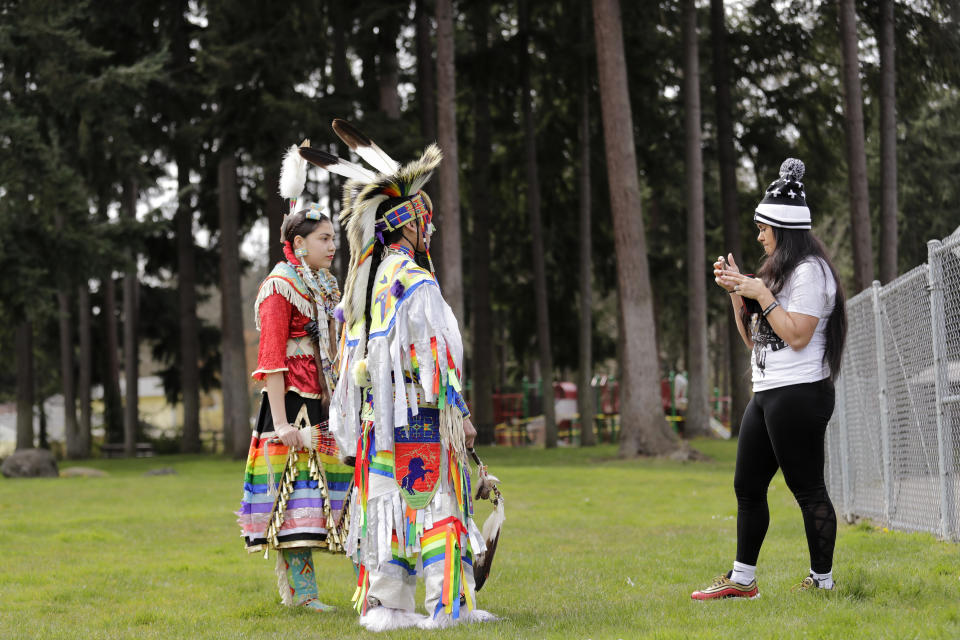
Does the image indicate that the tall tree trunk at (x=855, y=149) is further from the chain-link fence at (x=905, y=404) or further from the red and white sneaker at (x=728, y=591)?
the red and white sneaker at (x=728, y=591)

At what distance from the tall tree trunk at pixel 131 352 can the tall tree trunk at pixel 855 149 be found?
18.7 meters

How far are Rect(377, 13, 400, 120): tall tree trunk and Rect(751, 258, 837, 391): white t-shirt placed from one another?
17.4 metres

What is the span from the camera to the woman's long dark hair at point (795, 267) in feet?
18.2

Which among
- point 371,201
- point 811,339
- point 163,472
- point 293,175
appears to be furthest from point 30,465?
point 811,339

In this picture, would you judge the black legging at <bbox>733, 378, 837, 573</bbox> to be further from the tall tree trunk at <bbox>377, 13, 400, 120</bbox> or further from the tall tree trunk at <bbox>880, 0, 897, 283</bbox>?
the tall tree trunk at <bbox>880, 0, 897, 283</bbox>

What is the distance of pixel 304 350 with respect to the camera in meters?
6.32

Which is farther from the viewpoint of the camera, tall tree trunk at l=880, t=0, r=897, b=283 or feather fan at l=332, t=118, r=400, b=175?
tall tree trunk at l=880, t=0, r=897, b=283

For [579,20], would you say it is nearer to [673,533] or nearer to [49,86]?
[49,86]

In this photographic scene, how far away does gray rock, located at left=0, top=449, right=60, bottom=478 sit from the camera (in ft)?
70.5

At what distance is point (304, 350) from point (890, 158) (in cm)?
→ 1954

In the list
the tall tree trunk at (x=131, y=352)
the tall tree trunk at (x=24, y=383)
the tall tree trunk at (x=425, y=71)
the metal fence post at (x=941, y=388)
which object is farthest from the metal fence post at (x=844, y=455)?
the tall tree trunk at (x=131, y=352)

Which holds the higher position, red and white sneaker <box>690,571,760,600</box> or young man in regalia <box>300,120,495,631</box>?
young man in regalia <box>300,120,495,631</box>

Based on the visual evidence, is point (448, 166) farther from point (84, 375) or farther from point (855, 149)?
point (84, 375)

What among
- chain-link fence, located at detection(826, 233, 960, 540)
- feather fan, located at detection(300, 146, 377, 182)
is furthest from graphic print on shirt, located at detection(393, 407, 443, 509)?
chain-link fence, located at detection(826, 233, 960, 540)
